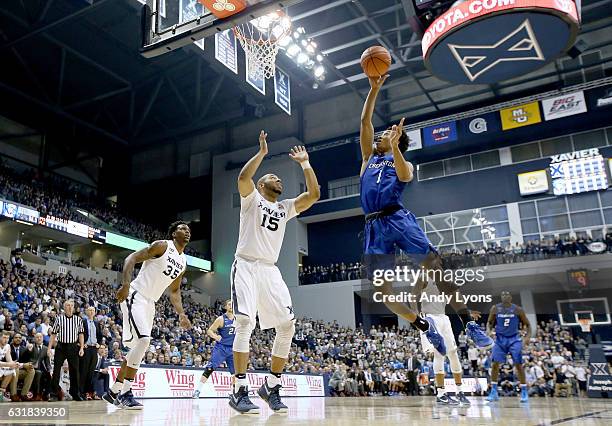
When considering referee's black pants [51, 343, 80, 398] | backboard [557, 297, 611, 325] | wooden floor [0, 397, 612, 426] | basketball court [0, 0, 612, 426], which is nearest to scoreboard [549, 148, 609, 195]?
basketball court [0, 0, 612, 426]

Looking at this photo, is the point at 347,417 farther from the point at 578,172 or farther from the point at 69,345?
the point at 578,172

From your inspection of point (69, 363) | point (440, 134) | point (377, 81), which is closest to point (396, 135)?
point (377, 81)

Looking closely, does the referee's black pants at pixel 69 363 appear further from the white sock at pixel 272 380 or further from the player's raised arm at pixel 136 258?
the white sock at pixel 272 380

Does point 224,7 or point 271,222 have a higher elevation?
point 224,7

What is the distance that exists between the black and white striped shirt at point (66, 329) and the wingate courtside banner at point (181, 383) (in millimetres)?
1655

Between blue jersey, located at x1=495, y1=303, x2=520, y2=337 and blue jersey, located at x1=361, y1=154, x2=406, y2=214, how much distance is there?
5.43 meters

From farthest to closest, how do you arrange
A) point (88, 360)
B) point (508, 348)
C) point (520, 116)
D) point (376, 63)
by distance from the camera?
point (520, 116) < point (88, 360) < point (508, 348) < point (376, 63)

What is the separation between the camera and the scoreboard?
23812mm

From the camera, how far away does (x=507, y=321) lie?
→ 9.37 meters

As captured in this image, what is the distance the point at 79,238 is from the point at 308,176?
22.5 metres

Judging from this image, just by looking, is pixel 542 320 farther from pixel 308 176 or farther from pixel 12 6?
pixel 12 6

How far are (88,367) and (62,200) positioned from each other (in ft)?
60.3

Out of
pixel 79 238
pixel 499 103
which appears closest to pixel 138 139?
pixel 79 238

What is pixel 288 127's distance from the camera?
30422mm
